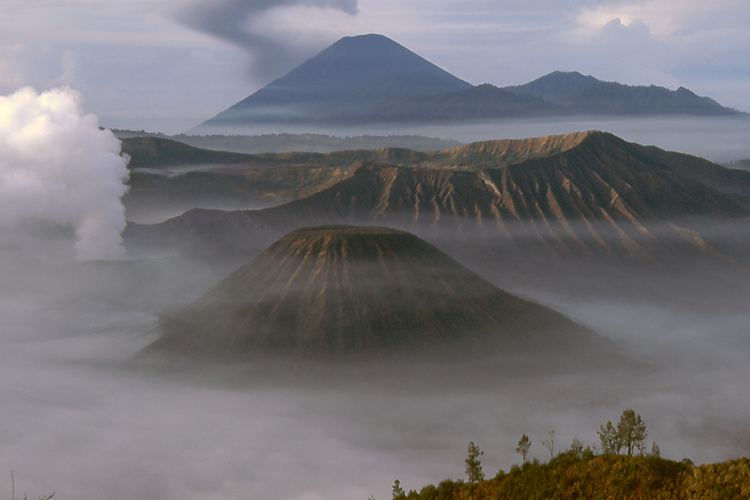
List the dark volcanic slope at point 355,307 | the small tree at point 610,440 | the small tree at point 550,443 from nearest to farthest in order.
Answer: the small tree at point 610,440 → the small tree at point 550,443 → the dark volcanic slope at point 355,307

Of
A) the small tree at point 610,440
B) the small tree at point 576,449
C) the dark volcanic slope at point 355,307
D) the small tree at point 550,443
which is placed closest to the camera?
the small tree at point 576,449

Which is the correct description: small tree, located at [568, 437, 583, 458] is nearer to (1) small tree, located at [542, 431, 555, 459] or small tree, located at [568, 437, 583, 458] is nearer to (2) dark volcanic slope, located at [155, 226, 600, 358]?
(1) small tree, located at [542, 431, 555, 459]

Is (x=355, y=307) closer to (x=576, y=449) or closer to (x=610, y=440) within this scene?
(x=610, y=440)

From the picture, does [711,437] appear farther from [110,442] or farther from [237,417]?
[110,442]

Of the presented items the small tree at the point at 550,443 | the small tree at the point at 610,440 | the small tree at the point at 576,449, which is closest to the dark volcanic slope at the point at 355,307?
the small tree at the point at 550,443

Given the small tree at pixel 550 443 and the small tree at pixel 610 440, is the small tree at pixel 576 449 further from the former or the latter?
the small tree at pixel 550 443

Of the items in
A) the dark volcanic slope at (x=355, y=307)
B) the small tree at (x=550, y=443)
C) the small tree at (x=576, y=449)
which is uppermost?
the dark volcanic slope at (x=355, y=307)

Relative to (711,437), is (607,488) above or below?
above

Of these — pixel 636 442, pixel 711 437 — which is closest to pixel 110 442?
pixel 636 442
